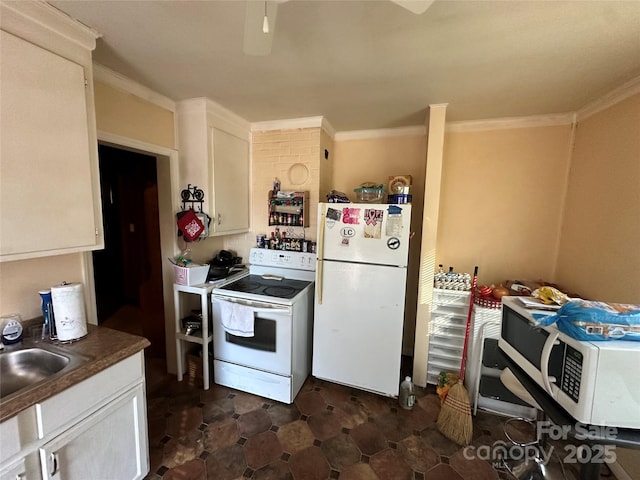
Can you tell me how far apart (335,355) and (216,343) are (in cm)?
105

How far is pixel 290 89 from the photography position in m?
1.98

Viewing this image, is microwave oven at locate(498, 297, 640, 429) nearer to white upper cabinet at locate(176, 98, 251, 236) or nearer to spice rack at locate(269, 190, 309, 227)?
spice rack at locate(269, 190, 309, 227)

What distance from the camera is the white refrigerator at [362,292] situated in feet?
6.88

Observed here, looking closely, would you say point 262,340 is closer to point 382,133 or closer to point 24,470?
point 24,470

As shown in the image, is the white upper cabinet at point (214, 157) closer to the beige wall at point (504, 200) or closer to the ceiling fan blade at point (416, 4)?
the ceiling fan blade at point (416, 4)

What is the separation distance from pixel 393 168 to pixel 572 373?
7.76 feet

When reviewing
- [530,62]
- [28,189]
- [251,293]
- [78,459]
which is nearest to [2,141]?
[28,189]

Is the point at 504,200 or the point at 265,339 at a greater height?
the point at 504,200

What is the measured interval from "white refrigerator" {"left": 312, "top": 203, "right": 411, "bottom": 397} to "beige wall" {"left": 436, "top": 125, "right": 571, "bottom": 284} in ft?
3.30

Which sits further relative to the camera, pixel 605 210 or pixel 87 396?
pixel 605 210

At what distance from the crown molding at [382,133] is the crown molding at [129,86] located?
1714 mm

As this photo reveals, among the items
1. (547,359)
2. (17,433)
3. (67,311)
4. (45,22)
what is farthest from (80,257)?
(547,359)

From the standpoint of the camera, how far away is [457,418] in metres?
1.89

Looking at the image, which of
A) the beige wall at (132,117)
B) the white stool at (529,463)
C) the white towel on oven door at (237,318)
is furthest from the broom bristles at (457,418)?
the beige wall at (132,117)
